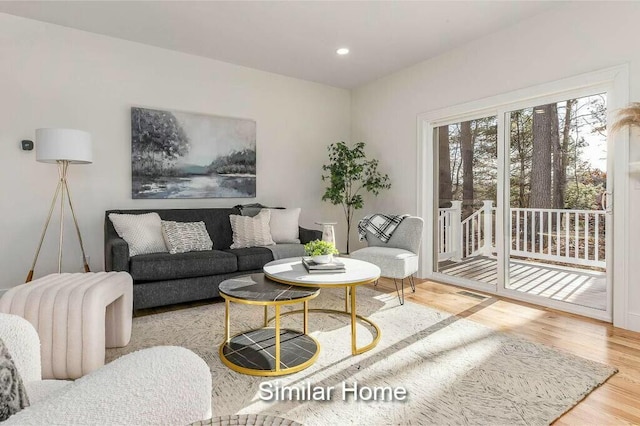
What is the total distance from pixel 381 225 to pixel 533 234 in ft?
4.97

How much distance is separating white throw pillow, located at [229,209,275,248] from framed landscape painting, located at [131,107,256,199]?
70 cm

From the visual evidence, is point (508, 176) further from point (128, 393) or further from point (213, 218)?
point (128, 393)

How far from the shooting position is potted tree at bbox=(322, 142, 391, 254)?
192 inches

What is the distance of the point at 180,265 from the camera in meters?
3.07

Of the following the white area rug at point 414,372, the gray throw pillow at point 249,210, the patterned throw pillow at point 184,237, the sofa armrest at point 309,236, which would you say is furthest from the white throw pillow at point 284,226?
the white area rug at point 414,372

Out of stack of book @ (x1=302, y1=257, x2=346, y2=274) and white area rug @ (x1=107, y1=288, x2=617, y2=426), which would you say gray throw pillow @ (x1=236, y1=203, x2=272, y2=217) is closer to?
white area rug @ (x1=107, y1=288, x2=617, y2=426)

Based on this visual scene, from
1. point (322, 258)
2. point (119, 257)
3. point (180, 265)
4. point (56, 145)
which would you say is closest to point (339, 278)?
point (322, 258)

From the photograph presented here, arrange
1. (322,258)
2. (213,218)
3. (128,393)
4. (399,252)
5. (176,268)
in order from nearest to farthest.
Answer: (128,393), (322,258), (176,268), (399,252), (213,218)

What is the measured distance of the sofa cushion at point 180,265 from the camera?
9.63 feet

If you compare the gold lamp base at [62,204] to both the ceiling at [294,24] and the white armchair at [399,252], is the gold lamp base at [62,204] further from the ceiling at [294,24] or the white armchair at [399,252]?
the white armchair at [399,252]

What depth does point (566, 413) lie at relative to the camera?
166cm

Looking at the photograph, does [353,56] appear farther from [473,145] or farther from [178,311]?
[178,311]

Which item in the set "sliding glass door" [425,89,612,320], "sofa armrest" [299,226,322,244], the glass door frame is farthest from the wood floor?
"sofa armrest" [299,226,322,244]

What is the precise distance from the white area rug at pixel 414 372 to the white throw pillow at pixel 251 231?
3.15 ft
